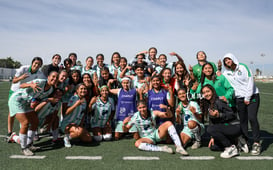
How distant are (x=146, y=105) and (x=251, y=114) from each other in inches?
83.4

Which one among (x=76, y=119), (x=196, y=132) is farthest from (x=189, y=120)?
(x=76, y=119)

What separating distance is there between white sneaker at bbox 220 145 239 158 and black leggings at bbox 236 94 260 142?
541 millimetres

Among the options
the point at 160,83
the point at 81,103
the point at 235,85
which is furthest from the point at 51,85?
the point at 235,85

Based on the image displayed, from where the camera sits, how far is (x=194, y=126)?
4371 mm

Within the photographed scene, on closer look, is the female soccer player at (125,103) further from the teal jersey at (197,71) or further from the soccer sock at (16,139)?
the soccer sock at (16,139)

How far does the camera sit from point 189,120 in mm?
4469

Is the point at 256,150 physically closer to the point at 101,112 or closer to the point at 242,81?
the point at 242,81

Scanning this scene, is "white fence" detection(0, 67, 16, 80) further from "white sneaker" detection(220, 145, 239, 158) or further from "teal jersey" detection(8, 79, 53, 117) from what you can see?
"white sneaker" detection(220, 145, 239, 158)

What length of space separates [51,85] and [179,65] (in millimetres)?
2914

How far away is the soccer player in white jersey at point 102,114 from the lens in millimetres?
5020

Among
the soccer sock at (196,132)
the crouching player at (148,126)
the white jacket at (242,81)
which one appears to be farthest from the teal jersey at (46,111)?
the white jacket at (242,81)

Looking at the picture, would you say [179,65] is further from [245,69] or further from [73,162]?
[73,162]

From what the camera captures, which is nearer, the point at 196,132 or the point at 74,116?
the point at 196,132

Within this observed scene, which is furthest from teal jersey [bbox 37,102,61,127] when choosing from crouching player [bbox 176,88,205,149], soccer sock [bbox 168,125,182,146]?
crouching player [bbox 176,88,205,149]
